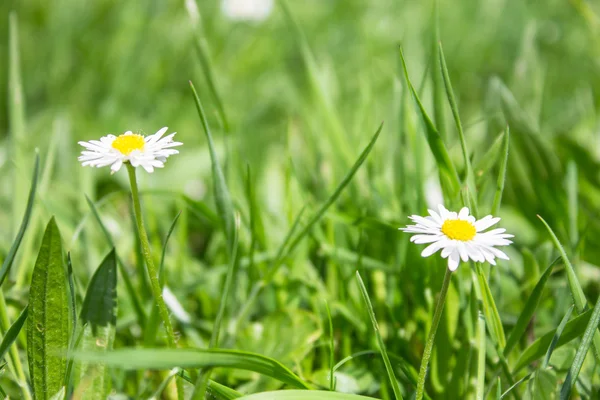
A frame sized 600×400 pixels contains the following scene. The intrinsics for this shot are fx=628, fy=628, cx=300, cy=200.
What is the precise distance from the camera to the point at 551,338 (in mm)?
819

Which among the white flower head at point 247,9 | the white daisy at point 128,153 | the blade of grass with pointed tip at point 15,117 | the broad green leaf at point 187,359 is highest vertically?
the white flower head at point 247,9

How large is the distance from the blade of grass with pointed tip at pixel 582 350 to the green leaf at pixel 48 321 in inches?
23.8

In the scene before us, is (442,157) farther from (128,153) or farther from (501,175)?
(128,153)

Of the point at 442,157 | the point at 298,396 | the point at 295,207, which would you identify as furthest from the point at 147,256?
the point at 295,207

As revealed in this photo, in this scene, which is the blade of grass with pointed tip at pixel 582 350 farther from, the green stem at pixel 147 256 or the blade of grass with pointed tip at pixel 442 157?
the green stem at pixel 147 256

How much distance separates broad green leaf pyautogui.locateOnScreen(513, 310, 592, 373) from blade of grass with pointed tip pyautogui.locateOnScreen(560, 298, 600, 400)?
1.3 inches

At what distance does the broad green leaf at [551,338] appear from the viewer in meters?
0.76

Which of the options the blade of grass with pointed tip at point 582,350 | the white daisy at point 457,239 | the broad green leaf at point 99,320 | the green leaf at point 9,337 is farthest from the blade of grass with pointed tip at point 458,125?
the green leaf at point 9,337

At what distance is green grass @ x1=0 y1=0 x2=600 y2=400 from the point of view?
0.81 metres

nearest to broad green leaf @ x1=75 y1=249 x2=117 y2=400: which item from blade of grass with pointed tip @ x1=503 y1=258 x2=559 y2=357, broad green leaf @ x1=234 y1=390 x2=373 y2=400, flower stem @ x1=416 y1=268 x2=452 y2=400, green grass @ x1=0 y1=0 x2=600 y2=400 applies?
green grass @ x1=0 y1=0 x2=600 y2=400

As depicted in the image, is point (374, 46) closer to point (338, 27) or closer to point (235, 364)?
point (338, 27)

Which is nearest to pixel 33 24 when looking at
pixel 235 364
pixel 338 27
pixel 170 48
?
pixel 170 48

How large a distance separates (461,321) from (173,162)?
1095 mm

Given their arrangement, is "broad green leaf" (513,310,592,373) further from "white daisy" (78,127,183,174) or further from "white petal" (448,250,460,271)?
"white daisy" (78,127,183,174)
